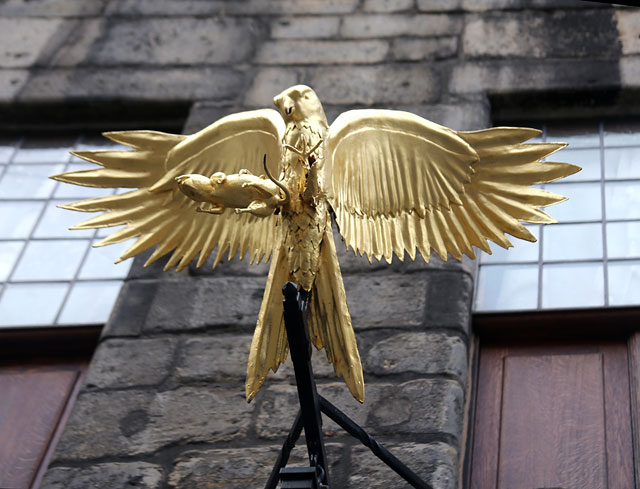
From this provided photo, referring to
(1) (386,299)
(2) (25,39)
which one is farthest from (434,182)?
(2) (25,39)

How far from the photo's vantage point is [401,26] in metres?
5.45

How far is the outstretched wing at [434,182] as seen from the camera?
132 inches

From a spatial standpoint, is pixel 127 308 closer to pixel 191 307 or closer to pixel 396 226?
pixel 191 307

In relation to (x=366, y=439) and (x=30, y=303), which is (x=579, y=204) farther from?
(x=30, y=303)

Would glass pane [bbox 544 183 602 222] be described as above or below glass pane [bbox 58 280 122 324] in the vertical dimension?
above

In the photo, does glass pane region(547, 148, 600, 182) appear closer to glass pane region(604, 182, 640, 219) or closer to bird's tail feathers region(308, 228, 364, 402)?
glass pane region(604, 182, 640, 219)

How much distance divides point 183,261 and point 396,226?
2.31 feet

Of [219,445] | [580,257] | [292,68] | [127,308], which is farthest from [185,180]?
[292,68]

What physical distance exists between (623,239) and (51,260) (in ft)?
7.49

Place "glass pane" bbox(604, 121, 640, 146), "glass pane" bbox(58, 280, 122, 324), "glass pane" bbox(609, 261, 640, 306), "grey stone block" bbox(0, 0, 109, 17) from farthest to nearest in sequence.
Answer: "grey stone block" bbox(0, 0, 109, 17) → "glass pane" bbox(604, 121, 640, 146) → "glass pane" bbox(58, 280, 122, 324) → "glass pane" bbox(609, 261, 640, 306)

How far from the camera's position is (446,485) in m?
3.61

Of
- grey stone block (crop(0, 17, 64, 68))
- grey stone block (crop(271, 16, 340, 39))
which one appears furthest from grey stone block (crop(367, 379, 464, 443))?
grey stone block (crop(0, 17, 64, 68))

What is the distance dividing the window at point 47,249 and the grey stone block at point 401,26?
126 cm

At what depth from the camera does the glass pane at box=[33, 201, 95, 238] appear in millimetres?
5047
